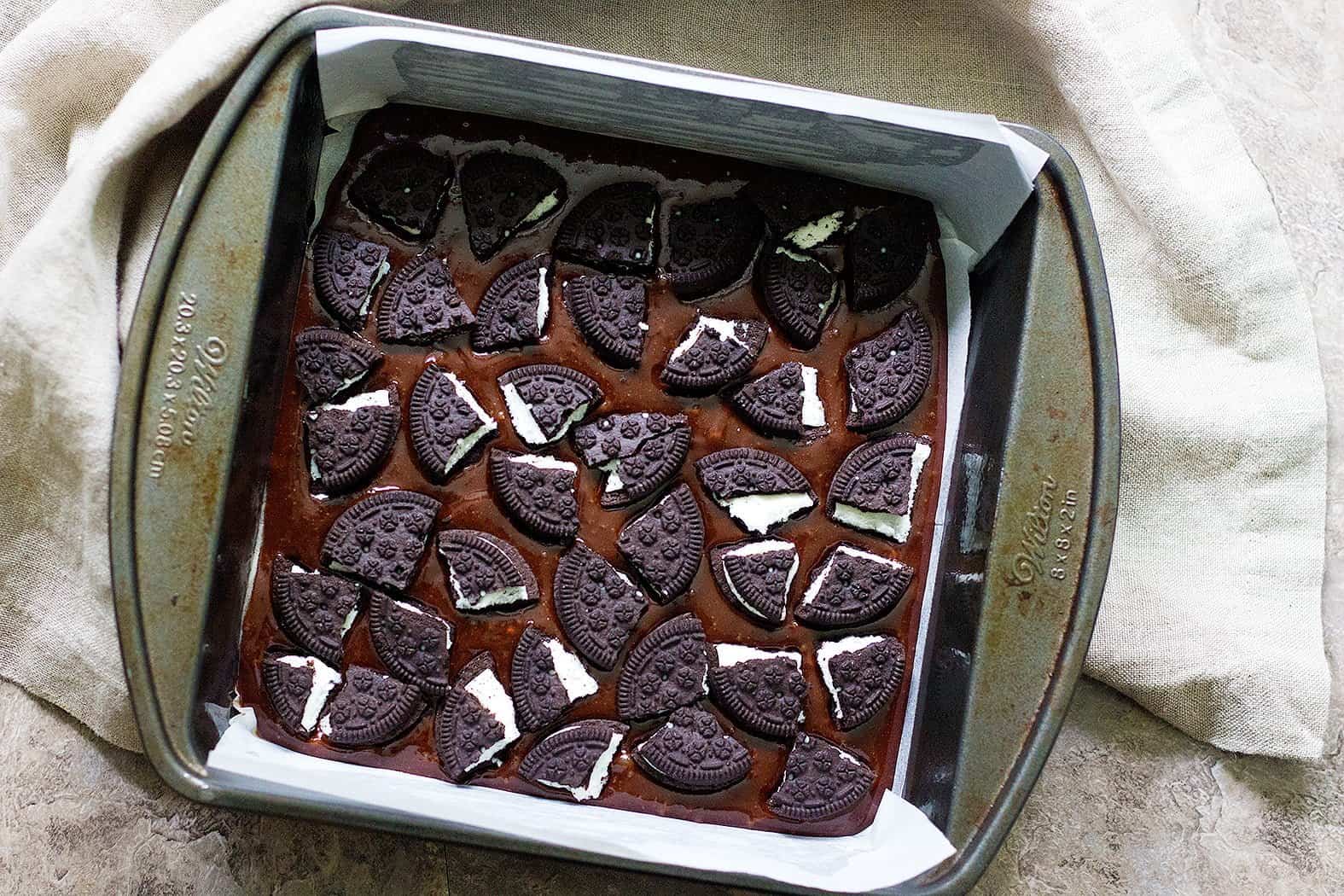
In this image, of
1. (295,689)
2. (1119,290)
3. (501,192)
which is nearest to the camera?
(295,689)

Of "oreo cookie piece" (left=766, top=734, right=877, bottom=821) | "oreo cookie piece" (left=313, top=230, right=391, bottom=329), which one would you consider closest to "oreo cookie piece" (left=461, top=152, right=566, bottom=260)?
"oreo cookie piece" (left=313, top=230, right=391, bottom=329)

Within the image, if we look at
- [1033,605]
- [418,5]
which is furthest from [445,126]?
[1033,605]

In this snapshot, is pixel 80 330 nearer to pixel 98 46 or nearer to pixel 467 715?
pixel 98 46

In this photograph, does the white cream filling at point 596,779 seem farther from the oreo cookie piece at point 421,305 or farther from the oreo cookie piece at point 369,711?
the oreo cookie piece at point 421,305

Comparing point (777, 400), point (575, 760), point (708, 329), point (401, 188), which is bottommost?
point (575, 760)

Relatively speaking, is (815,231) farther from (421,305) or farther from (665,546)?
(421,305)

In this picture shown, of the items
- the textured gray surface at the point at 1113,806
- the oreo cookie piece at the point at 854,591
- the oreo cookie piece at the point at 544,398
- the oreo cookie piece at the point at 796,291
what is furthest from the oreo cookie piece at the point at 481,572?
the oreo cookie piece at the point at 796,291

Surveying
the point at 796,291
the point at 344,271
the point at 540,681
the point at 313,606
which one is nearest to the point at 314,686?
the point at 313,606
